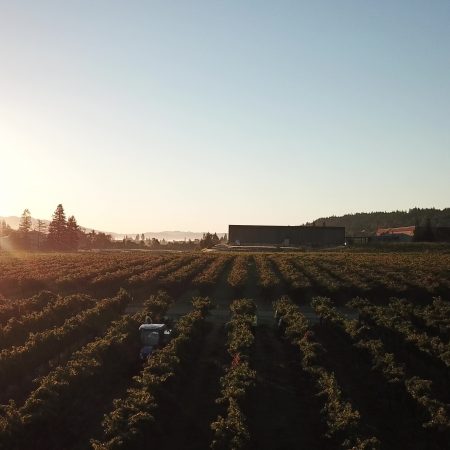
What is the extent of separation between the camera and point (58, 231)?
126 meters

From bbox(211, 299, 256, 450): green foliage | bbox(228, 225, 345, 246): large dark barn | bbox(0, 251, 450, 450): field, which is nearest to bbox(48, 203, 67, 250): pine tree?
bbox(228, 225, 345, 246): large dark barn

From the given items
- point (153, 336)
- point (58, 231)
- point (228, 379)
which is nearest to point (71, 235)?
point (58, 231)

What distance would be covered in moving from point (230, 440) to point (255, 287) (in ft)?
123

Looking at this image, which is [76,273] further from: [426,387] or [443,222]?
[443,222]

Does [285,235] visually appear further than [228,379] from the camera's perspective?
Yes

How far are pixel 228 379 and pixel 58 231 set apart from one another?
108999mm

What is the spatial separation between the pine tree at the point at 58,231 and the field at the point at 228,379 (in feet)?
271

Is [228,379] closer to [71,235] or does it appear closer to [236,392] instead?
[236,392]

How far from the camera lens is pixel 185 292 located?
5250 cm

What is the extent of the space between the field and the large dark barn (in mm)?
66174

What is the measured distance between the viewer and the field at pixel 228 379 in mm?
18828

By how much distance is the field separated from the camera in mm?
18828

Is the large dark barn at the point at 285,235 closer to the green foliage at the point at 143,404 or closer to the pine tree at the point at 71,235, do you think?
the pine tree at the point at 71,235

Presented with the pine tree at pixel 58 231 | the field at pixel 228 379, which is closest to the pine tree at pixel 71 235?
the pine tree at pixel 58 231
